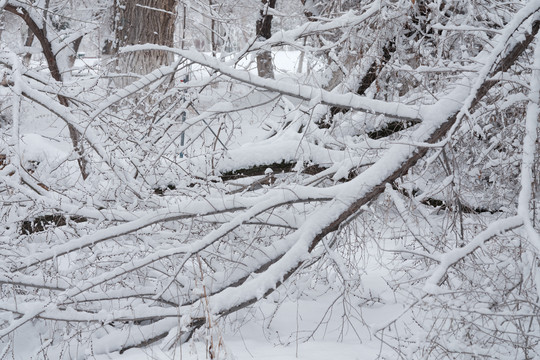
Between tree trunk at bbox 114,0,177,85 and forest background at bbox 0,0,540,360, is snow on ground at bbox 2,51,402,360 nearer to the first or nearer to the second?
forest background at bbox 0,0,540,360

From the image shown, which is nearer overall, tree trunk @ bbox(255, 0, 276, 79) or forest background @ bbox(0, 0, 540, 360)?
forest background @ bbox(0, 0, 540, 360)

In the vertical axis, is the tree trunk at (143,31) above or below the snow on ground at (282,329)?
above

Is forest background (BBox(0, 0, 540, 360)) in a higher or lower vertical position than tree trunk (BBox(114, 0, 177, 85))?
lower

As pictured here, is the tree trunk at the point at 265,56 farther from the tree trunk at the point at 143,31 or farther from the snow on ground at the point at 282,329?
the tree trunk at the point at 143,31

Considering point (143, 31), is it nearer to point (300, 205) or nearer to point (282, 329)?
point (300, 205)

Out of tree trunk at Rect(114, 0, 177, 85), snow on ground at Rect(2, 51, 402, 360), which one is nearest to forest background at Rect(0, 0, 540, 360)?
snow on ground at Rect(2, 51, 402, 360)

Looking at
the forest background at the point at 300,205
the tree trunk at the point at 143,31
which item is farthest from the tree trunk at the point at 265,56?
the tree trunk at the point at 143,31

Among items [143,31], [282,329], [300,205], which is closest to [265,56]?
[143,31]

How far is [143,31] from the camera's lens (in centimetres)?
883

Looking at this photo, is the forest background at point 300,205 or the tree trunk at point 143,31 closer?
the forest background at point 300,205

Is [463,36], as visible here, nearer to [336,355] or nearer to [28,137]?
[336,355]

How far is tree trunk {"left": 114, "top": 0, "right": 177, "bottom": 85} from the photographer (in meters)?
8.75

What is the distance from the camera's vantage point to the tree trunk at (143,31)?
875 centimetres

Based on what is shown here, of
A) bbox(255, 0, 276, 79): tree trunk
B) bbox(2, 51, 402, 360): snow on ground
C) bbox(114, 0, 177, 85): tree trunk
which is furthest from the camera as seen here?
bbox(114, 0, 177, 85): tree trunk
